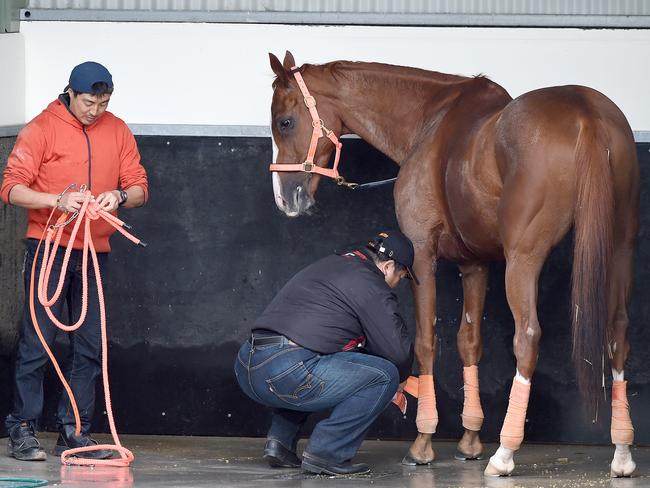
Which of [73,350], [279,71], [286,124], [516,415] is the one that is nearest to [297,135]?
[286,124]

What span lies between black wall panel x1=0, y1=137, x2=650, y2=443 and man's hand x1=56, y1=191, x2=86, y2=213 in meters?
1.11

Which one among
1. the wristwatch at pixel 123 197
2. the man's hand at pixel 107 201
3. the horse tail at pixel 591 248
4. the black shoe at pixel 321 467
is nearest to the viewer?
the horse tail at pixel 591 248

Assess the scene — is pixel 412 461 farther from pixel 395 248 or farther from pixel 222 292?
pixel 222 292

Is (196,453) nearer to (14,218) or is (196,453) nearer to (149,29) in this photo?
(14,218)

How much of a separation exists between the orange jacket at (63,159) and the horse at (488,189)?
0.76m

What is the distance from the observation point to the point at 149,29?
588 cm

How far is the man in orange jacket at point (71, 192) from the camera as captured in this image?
191 inches

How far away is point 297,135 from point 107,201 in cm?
100

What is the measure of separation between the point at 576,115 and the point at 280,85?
4.73 feet

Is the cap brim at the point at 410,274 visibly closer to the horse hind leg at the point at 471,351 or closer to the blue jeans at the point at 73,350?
the horse hind leg at the point at 471,351

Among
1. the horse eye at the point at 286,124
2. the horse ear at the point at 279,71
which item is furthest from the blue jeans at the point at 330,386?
the horse ear at the point at 279,71

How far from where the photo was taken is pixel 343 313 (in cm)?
464

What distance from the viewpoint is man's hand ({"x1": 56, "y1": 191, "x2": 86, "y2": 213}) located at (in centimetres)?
472

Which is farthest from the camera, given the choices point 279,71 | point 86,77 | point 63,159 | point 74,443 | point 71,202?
point 279,71
